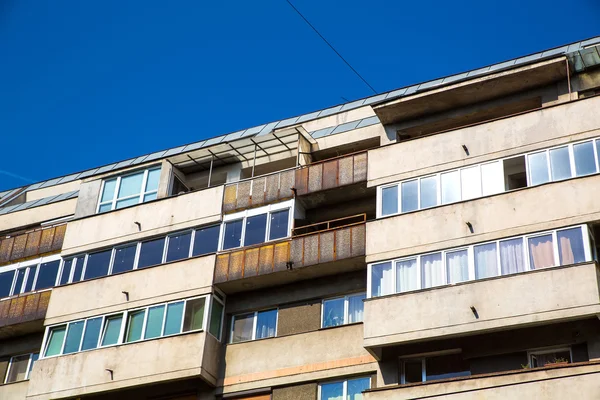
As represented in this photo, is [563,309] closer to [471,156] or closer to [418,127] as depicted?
[471,156]

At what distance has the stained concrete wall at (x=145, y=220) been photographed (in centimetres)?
3117

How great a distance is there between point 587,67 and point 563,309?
857 centimetres

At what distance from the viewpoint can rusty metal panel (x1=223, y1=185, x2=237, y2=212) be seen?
101 feet

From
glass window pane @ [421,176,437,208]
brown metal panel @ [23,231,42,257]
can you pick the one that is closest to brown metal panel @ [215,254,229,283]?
glass window pane @ [421,176,437,208]

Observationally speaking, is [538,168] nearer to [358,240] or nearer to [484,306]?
[484,306]

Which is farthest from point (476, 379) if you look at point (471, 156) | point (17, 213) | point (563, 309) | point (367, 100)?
point (17, 213)

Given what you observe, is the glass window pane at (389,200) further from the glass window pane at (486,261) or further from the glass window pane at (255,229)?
the glass window pane at (255,229)

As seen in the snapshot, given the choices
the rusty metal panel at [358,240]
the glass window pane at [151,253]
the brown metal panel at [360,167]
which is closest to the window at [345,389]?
Result: the rusty metal panel at [358,240]

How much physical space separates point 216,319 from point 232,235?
2.83 meters

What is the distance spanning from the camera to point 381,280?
86.1 ft

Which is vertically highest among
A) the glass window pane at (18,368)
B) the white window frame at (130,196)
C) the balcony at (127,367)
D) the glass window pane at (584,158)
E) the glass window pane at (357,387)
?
the white window frame at (130,196)

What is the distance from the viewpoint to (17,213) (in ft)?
124

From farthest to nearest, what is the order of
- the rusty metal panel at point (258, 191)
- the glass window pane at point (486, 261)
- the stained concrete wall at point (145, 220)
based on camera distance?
1. the stained concrete wall at point (145, 220)
2. the rusty metal panel at point (258, 191)
3. the glass window pane at point (486, 261)

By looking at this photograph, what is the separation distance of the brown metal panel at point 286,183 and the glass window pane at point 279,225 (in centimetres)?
55
